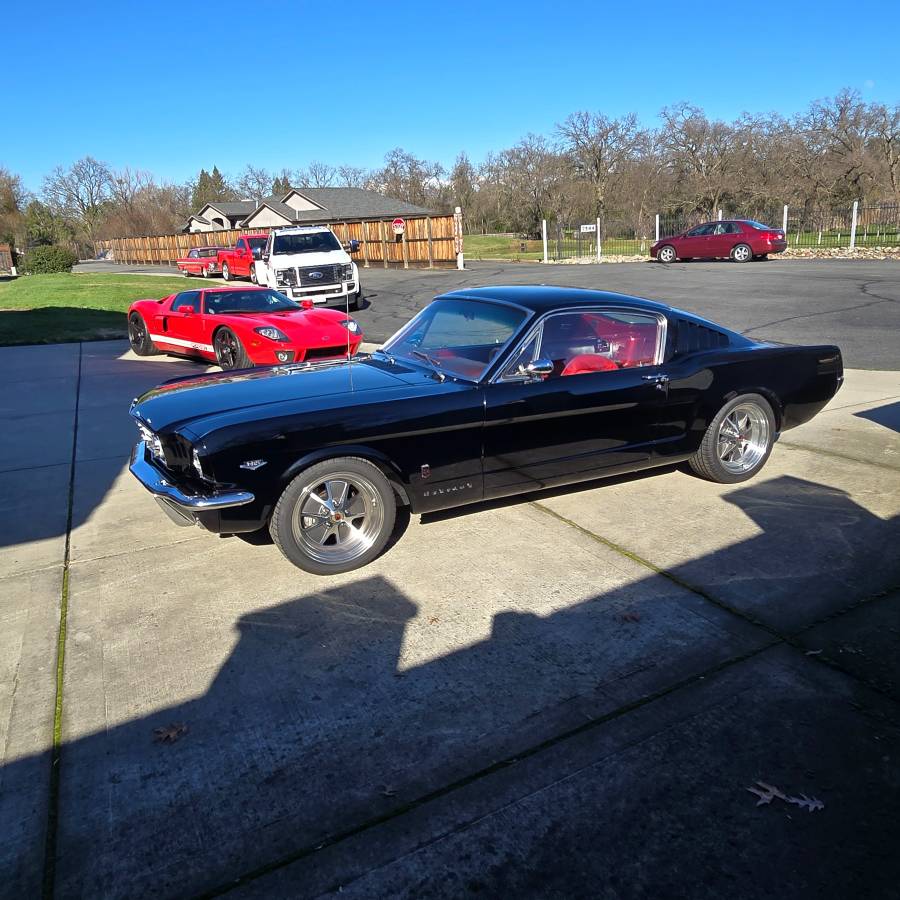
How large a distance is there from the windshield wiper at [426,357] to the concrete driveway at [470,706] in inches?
40.0

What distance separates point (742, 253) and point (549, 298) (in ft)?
82.3

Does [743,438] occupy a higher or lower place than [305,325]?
lower

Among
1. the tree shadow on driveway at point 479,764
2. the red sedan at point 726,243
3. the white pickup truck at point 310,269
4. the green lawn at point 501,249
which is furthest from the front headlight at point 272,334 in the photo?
the green lawn at point 501,249

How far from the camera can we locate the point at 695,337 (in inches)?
211

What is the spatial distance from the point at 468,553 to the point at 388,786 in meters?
1.91

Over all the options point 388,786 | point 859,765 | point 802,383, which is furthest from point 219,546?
point 802,383

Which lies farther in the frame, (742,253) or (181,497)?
(742,253)

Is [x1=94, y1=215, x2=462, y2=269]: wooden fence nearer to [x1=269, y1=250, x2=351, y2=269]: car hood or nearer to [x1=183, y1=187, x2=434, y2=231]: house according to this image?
[x1=183, y1=187, x2=434, y2=231]: house

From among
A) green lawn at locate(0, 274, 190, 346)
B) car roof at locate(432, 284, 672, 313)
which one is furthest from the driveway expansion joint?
green lawn at locate(0, 274, 190, 346)

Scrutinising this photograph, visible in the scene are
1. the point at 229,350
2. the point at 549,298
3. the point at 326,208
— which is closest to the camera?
the point at 549,298

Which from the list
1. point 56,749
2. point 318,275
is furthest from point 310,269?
point 56,749

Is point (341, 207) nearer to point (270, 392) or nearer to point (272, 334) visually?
point (272, 334)

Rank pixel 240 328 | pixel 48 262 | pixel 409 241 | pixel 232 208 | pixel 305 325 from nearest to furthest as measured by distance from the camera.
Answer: pixel 305 325
pixel 240 328
pixel 409 241
pixel 48 262
pixel 232 208

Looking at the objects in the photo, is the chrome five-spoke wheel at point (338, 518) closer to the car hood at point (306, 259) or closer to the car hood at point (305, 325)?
the car hood at point (305, 325)
